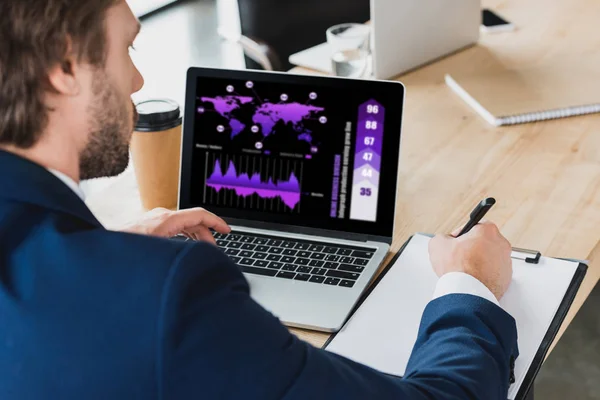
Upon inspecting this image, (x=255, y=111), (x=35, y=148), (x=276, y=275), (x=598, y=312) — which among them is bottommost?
(x=598, y=312)

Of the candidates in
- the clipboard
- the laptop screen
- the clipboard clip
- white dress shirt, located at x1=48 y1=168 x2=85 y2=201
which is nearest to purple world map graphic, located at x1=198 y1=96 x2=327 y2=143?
the laptop screen

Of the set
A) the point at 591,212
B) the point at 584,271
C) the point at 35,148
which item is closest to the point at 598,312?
the point at 591,212

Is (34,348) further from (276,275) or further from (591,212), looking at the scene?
(591,212)

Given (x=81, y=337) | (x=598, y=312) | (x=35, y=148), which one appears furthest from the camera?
(x=598, y=312)

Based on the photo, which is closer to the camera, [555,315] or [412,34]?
[555,315]

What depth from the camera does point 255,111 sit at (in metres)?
1.40


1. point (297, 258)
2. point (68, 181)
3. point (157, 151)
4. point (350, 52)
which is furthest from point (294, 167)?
point (350, 52)

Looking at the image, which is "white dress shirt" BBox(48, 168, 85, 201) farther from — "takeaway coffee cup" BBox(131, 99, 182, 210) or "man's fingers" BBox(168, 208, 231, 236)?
"takeaway coffee cup" BBox(131, 99, 182, 210)

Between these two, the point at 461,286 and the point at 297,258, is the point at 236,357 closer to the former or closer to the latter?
the point at 461,286

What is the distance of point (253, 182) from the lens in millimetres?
1413

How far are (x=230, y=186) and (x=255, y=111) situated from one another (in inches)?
5.2

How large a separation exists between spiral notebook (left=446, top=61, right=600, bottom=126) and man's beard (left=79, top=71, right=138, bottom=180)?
100 centimetres

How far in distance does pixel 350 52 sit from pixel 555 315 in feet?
3.24

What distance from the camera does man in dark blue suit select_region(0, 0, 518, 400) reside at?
739 mm
